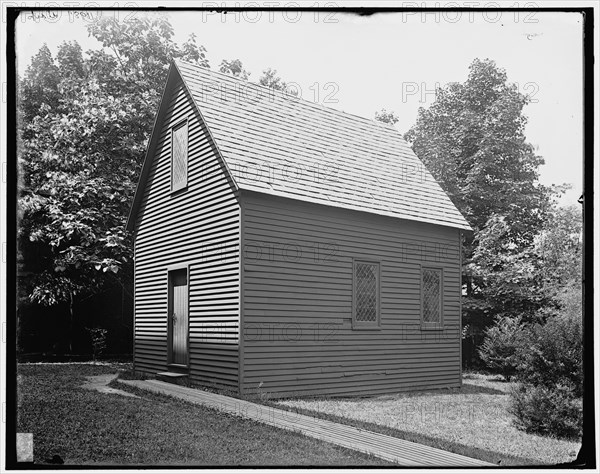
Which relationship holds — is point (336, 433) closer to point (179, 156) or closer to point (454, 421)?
point (454, 421)

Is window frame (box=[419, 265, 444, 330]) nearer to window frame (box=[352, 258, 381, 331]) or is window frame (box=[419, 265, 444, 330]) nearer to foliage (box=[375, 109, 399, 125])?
window frame (box=[352, 258, 381, 331])

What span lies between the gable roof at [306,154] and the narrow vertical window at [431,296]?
129cm

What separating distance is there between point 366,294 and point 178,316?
4239 millimetres

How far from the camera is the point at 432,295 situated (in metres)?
16.6

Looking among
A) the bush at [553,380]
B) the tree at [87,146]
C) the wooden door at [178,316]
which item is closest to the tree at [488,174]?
the tree at [87,146]

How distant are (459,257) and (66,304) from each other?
13605 millimetres

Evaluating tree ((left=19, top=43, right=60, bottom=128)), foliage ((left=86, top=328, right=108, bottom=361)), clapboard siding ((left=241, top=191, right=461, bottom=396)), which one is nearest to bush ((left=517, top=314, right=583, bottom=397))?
clapboard siding ((left=241, top=191, right=461, bottom=396))

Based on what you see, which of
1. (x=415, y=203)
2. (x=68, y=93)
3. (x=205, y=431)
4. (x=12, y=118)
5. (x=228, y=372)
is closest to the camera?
(x=12, y=118)

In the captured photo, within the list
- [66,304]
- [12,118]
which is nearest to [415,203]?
[12,118]

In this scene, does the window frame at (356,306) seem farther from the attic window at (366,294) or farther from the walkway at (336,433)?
the walkway at (336,433)

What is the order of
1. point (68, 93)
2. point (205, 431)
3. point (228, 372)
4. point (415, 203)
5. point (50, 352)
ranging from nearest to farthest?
point (205, 431) → point (228, 372) → point (415, 203) → point (68, 93) → point (50, 352)

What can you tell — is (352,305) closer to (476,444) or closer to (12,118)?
(476,444)

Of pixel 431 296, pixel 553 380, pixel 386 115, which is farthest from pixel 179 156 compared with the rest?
pixel 386 115

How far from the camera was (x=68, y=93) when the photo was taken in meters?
21.0
